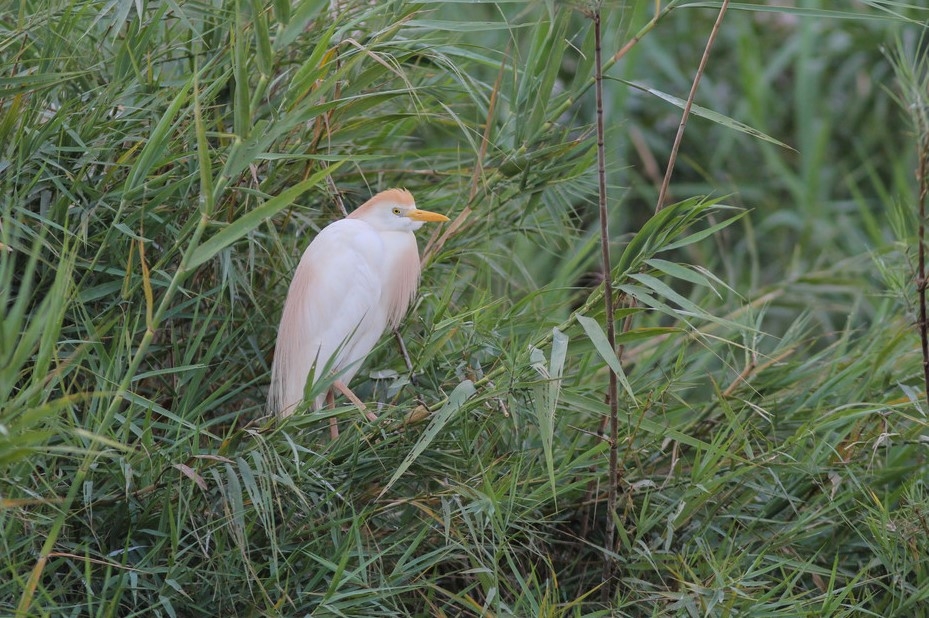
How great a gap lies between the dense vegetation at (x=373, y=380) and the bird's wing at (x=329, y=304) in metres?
0.07

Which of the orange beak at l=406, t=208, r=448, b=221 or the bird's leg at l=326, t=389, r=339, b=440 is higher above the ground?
the orange beak at l=406, t=208, r=448, b=221

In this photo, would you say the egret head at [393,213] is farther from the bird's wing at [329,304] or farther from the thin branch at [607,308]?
the thin branch at [607,308]

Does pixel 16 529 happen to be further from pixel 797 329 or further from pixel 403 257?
pixel 797 329

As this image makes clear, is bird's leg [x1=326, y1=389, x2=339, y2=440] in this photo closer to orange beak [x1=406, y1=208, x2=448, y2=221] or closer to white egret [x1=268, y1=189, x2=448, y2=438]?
white egret [x1=268, y1=189, x2=448, y2=438]

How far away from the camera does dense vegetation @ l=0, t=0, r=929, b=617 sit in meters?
1.29

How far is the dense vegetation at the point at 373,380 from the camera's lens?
1292mm

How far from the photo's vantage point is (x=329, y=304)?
154 cm

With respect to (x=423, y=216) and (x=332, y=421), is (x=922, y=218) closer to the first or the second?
(x=423, y=216)

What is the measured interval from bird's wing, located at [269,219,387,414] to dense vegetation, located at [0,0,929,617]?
7cm

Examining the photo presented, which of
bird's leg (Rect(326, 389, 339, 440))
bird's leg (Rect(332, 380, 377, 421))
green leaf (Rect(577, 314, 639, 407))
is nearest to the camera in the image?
green leaf (Rect(577, 314, 639, 407))

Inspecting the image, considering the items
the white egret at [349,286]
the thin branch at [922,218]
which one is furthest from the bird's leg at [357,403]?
the thin branch at [922,218]

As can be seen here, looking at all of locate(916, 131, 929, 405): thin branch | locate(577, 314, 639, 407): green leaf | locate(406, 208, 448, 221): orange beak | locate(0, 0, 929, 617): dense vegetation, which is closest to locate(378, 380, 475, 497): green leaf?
locate(0, 0, 929, 617): dense vegetation

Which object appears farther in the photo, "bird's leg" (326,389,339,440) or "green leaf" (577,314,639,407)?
"bird's leg" (326,389,339,440)

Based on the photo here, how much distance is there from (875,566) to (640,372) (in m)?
0.43
